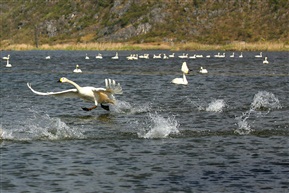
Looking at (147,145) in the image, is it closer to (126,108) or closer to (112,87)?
(112,87)

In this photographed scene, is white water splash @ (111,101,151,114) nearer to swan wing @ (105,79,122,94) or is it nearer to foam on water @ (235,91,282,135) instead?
swan wing @ (105,79,122,94)

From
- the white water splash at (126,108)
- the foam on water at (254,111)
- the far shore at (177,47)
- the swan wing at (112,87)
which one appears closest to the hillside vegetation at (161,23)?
the far shore at (177,47)

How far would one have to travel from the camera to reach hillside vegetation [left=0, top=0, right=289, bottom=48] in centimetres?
11938

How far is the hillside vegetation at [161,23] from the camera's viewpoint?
11938 cm

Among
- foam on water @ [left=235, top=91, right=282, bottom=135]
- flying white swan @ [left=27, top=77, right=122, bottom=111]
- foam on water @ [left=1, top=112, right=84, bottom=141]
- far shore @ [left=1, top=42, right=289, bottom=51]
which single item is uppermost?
flying white swan @ [left=27, top=77, right=122, bottom=111]

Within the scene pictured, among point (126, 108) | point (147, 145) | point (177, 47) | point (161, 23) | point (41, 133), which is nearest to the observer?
point (147, 145)

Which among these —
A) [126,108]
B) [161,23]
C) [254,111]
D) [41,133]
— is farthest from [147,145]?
[161,23]

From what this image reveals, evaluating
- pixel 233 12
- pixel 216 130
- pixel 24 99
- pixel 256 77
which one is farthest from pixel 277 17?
pixel 216 130

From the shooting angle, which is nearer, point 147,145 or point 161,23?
point 147,145

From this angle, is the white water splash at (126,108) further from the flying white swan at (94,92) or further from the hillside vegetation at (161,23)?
the hillside vegetation at (161,23)

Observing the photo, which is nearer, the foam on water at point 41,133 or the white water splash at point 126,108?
the foam on water at point 41,133

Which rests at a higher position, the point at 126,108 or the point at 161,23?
the point at 161,23

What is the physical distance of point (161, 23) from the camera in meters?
127

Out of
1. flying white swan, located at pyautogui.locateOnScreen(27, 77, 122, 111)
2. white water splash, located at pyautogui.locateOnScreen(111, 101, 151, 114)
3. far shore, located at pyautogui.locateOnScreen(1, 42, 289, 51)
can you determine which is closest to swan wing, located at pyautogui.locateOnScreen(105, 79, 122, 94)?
flying white swan, located at pyautogui.locateOnScreen(27, 77, 122, 111)
